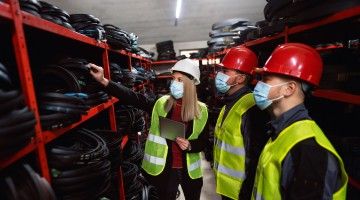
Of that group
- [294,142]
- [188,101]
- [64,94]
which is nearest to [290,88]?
[294,142]

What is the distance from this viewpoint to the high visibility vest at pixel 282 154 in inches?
57.4

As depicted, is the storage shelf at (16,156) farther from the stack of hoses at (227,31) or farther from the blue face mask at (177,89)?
the stack of hoses at (227,31)

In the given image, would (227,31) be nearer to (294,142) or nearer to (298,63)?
(298,63)

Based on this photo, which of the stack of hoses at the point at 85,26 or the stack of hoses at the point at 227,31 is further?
the stack of hoses at the point at 227,31

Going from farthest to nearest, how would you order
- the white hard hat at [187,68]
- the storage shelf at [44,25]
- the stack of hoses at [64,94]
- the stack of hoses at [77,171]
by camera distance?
the white hard hat at [187,68] → the stack of hoses at [77,171] → the stack of hoses at [64,94] → the storage shelf at [44,25]

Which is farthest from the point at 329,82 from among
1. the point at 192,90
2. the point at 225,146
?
the point at 192,90

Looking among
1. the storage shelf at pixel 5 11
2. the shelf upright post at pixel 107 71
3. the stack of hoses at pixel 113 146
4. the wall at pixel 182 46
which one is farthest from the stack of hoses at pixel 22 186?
the wall at pixel 182 46

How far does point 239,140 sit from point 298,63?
88cm

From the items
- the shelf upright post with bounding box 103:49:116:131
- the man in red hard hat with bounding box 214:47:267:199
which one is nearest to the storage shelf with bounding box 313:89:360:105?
the man in red hard hat with bounding box 214:47:267:199

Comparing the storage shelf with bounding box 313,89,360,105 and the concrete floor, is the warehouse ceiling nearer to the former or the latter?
the concrete floor

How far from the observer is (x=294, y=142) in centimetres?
147

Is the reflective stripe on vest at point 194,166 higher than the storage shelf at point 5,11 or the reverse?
the reverse

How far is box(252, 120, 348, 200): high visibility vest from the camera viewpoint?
146 cm

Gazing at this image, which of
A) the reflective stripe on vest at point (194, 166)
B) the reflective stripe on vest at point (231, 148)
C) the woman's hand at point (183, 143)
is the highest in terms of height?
the reflective stripe on vest at point (231, 148)
